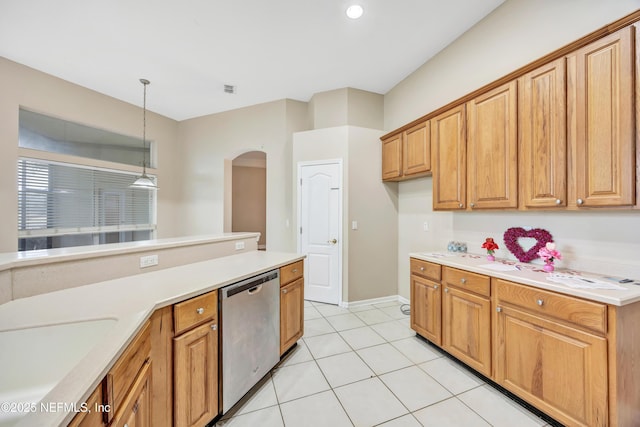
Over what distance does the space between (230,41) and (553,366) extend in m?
3.99

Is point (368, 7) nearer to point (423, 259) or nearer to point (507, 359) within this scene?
point (423, 259)

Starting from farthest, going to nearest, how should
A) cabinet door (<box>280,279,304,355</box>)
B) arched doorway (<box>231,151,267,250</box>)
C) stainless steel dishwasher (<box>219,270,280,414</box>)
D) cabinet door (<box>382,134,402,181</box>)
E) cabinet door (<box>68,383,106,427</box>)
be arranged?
1. arched doorway (<box>231,151,267,250</box>)
2. cabinet door (<box>382,134,402,181</box>)
3. cabinet door (<box>280,279,304,355</box>)
4. stainless steel dishwasher (<box>219,270,280,414</box>)
5. cabinet door (<box>68,383,106,427</box>)

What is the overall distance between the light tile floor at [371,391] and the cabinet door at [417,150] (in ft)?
6.26

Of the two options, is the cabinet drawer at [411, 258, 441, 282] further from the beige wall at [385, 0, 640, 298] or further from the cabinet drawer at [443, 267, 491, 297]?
the beige wall at [385, 0, 640, 298]

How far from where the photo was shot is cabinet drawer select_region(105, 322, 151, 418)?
811 mm

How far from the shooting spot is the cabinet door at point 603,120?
1407 mm

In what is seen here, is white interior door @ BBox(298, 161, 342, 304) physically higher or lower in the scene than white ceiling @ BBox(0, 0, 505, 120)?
lower

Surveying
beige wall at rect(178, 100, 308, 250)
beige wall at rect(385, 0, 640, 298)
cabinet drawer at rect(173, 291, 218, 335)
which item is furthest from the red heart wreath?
beige wall at rect(178, 100, 308, 250)

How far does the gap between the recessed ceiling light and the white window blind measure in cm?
438

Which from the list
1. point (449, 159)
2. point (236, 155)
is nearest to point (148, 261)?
point (449, 159)

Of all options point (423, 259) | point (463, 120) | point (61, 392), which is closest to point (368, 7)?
point (463, 120)

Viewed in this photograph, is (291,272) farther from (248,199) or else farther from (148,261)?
(248,199)

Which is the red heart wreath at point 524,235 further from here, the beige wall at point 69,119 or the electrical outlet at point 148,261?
the beige wall at point 69,119

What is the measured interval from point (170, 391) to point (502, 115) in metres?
2.95
